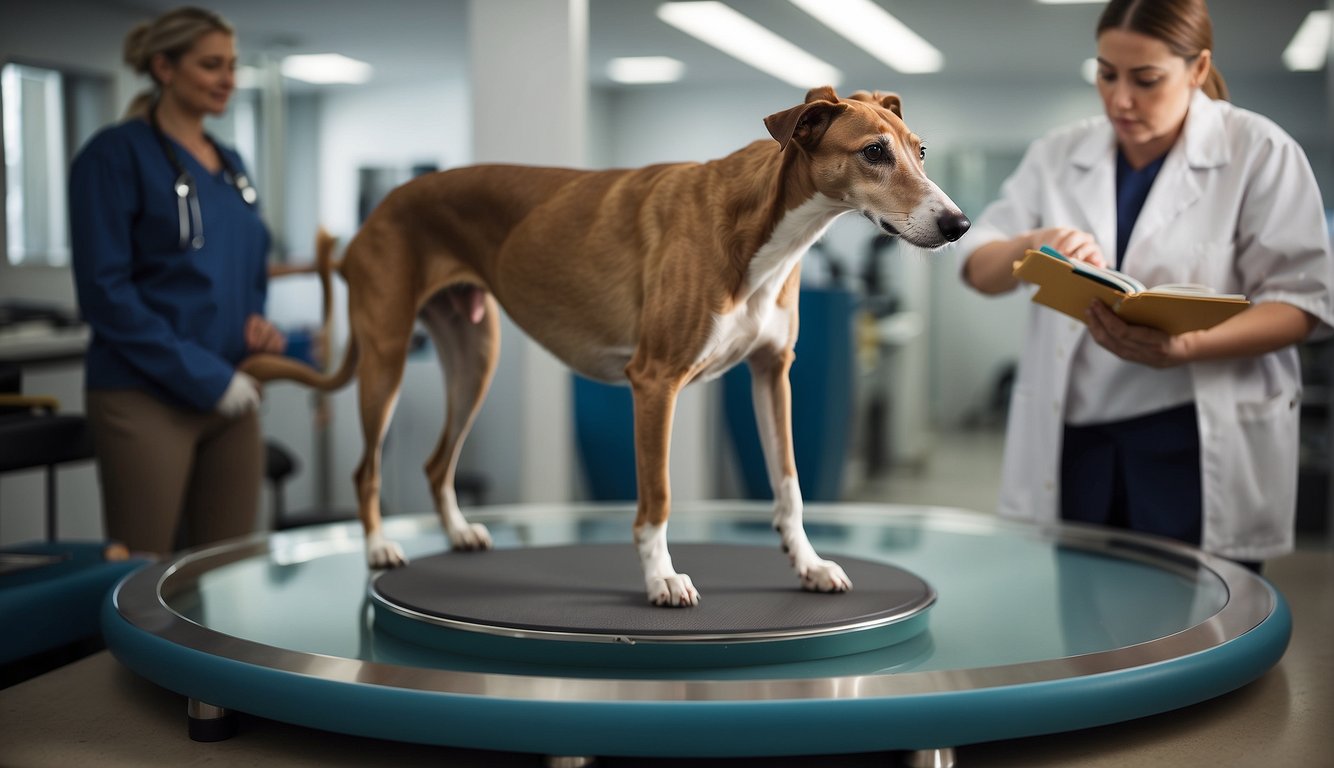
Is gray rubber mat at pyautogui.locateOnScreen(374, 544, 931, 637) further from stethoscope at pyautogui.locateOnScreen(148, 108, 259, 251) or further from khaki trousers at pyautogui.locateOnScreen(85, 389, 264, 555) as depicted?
stethoscope at pyautogui.locateOnScreen(148, 108, 259, 251)

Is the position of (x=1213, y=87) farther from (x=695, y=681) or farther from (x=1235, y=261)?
(x=695, y=681)

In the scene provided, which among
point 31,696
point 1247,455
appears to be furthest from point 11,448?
point 1247,455

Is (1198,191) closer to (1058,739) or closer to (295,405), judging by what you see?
(1058,739)

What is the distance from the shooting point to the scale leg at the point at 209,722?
1.56m

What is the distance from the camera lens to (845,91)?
11.3 m

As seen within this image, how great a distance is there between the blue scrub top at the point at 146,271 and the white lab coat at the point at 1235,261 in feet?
5.67

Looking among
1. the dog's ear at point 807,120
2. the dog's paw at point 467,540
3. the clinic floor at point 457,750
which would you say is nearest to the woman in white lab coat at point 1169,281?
the clinic floor at point 457,750

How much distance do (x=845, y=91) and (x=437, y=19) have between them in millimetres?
4374

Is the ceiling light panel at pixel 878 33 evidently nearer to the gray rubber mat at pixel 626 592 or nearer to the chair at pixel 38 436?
the chair at pixel 38 436

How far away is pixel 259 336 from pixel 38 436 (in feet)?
1.63

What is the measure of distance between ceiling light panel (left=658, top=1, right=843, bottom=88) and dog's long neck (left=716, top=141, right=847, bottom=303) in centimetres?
670

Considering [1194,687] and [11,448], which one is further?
[11,448]

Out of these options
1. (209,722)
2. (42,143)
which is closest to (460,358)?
(209,722)

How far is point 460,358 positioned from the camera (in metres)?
2.19
